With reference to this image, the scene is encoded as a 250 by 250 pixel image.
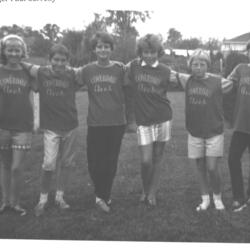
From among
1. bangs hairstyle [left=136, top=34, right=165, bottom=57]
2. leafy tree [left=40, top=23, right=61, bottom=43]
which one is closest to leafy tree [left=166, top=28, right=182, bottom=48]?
bangs hairstyle [left=136, top=34, right=165, bottom=57]

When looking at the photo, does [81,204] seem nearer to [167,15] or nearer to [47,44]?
[47,44]

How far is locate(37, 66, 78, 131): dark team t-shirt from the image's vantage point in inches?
141

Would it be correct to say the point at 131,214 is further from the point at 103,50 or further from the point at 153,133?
the point at 103,50

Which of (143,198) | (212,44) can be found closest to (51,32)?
(212,44)

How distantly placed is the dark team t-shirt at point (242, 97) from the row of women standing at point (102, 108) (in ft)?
0.15

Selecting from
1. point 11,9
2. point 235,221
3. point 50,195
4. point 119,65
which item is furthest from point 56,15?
point 235,221

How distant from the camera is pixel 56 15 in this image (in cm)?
353

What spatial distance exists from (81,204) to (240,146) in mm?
1298

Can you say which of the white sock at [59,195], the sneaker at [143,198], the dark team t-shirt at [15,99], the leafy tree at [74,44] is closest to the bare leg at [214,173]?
the sneaker at [143,198]

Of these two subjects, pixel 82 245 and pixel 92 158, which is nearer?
pixel 82 245

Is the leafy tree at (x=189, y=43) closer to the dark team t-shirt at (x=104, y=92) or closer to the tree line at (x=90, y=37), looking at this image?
the tree line at (x=90, y=37)

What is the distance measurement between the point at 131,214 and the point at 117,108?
0.79m

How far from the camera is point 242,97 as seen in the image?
3559 mm

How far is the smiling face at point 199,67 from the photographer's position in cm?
354
